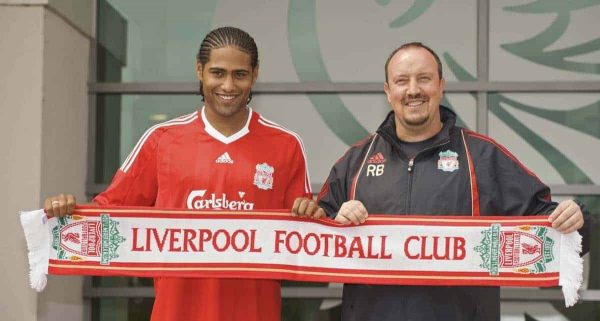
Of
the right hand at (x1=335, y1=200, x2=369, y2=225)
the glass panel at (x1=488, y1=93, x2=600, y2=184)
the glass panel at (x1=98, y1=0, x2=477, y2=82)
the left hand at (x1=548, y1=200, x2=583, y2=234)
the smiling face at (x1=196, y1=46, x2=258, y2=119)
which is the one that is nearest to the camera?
the left hand at (x1=548, y1=200, x2=583, y2=234)

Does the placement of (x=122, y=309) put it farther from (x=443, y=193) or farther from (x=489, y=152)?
(x=489, y=152)

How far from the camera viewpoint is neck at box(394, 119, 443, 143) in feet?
11.5

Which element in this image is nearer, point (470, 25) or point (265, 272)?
point (265, 272)

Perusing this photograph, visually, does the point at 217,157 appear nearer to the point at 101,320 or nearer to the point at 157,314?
the point at 157,314

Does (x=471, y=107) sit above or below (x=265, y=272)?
above

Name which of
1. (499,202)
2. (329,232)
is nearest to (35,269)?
(329,232)

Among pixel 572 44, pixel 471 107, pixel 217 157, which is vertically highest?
pixel 572 44

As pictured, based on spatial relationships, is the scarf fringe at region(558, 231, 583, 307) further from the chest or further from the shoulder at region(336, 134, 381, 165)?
the shoulder at region(336, 134, 381, 165)

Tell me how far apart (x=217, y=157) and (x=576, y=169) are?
12.3ft

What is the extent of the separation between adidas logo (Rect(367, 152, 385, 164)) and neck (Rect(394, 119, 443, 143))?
12cm

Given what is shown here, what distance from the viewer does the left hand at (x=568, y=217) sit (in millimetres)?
3322

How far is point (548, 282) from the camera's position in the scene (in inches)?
141

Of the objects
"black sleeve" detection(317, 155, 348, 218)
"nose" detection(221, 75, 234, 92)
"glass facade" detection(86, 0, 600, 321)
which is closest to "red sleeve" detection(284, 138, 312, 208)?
"black sleeve" detection(317, 155, 348, 218)

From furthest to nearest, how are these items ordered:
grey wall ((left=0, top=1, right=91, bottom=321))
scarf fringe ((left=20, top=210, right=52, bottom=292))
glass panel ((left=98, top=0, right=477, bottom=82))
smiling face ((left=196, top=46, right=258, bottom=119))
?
1. glass panel ((left=98, top=0, right=477, bottom=82))
2. grey wall ((left=0, top=1, right=91, bottom=321))
3. scarf fringe ((left=20, top=210, right=52, bottom=292))
4. smiling face ((left=196, top=46, right=258, bottom=119))
